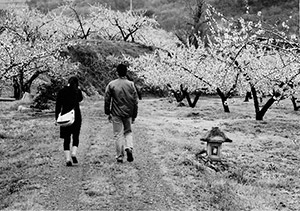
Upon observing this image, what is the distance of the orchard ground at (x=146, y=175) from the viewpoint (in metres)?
7.15

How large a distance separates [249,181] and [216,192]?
2.00m

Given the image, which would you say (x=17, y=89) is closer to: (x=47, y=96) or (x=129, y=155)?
(x=47, y=96)

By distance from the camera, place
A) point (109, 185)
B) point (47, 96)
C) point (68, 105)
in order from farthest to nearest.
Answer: point (47, 96), point (68, 105), point (109, 185)

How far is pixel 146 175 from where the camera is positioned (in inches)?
336

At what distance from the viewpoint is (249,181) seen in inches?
383

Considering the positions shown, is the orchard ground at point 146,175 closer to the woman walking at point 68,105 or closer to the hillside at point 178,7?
the woman walking at point 68,105

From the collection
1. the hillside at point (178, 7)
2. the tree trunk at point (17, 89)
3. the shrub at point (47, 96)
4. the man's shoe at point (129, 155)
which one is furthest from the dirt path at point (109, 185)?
the hillside at point (178, 7)

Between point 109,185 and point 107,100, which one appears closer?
point 109,185

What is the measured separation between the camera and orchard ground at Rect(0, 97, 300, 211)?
282 inches

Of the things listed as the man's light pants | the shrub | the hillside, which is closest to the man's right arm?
the man's light pants

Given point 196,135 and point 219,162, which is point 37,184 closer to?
point 219,162

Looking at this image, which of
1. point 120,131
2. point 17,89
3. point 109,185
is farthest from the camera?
point 17,89

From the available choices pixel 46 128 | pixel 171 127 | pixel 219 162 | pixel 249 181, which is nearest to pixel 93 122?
pixel 46 128

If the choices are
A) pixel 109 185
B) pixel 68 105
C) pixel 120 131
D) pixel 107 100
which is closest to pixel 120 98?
pixel 107 100
